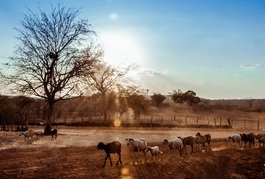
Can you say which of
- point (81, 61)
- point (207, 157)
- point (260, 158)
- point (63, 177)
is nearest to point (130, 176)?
point (63, 177)

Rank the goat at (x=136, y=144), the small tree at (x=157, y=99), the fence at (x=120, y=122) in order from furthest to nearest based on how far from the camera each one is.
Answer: the small tree at (x=157, y=99), the fence at (x=120, y=122), the goat at (x=136, y=144)

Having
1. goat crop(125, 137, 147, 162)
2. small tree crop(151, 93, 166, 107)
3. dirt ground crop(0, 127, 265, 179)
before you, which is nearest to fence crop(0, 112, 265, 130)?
dirt ground crop(0, 127, 265, 179)

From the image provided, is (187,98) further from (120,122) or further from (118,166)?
(118,166)

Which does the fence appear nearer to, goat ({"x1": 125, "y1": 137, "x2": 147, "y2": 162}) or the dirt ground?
the dirt ground

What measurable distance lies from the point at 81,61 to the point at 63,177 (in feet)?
64.4

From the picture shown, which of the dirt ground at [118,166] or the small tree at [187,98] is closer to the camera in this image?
the dirt ground at [118,166]

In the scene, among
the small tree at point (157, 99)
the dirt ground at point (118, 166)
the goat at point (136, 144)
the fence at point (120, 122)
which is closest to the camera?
the dirt ground at point (118, 166)

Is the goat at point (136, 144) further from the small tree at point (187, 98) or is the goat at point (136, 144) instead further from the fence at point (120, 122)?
the small tree at point (187, 98)

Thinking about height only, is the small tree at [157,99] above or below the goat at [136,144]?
above

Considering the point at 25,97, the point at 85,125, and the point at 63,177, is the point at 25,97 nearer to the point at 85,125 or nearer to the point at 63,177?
the point at 85,125

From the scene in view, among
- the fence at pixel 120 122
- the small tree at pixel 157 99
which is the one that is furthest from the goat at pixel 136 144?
the small tree at pixel 157 99

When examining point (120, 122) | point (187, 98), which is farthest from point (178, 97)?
point (120, 122)

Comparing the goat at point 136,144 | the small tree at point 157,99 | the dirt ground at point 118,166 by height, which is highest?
the small tree at point 157,99

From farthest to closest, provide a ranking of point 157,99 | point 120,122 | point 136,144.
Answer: point 157,99 < point 120,122 < point 136,144
